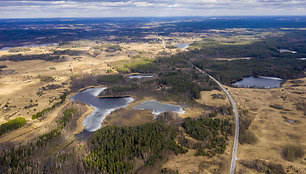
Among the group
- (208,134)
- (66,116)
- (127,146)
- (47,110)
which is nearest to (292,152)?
(208,134)

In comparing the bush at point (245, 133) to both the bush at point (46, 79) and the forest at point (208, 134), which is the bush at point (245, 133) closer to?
the forest at point (208, 134)

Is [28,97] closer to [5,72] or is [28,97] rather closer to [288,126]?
[5,72]

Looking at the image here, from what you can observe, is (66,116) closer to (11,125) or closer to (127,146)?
(11,125)

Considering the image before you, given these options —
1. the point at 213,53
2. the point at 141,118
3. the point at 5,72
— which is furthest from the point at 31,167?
the point at 213,53

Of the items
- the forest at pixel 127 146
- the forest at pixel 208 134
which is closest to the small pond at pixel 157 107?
the forest at pixel 208 134

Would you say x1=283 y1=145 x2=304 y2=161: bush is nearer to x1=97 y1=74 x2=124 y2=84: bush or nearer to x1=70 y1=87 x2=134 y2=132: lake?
x1=70 y1=87 x2=134 y2=132: lake
